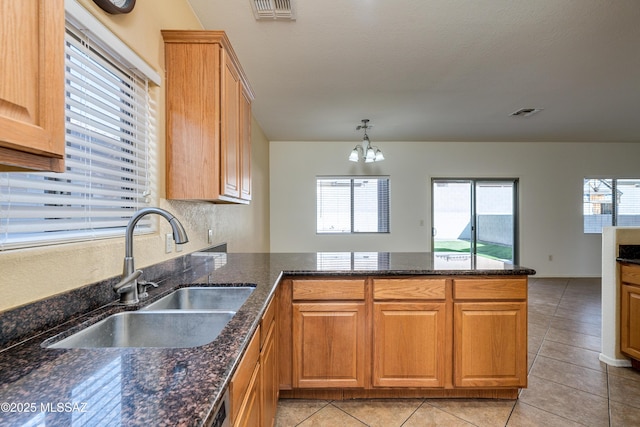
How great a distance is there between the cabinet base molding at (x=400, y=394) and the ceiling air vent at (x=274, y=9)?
2548 mm

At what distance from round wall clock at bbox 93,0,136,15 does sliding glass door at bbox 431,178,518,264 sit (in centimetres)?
516

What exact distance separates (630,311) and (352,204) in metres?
3.83

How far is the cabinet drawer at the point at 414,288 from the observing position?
6.00 ft

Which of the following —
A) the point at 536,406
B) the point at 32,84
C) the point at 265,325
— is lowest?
the point at 536,406

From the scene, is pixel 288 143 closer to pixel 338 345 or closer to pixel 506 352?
pixel 338 345

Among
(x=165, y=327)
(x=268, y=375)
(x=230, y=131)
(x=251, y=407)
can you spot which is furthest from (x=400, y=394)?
(x=230, y=131)

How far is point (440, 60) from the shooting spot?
8.38ft

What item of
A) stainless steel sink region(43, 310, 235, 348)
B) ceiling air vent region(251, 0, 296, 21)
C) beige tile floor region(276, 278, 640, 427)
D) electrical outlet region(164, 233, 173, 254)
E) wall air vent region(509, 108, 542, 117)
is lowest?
beige tile floor region(276, 278, 640, 427)

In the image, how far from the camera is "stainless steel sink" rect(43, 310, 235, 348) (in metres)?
1.12

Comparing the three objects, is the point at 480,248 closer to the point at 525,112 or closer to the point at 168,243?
the point at 525,112

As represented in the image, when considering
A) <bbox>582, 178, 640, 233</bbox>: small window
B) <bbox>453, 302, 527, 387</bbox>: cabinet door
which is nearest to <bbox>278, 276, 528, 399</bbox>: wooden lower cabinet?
<bbox>453, 302, 527, 387</bbox>: cabinet door

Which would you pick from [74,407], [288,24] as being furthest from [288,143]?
[74,407]

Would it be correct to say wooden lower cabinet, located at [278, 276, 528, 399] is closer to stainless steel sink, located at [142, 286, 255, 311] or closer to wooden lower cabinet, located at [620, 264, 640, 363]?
stainless steel sink, located at [142, 286, 255, 311]

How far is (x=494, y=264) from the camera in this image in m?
2.00
